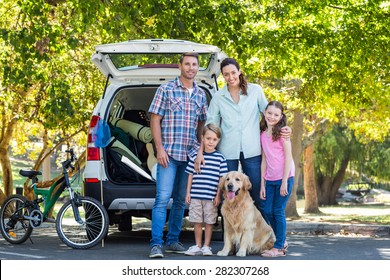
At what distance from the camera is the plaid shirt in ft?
29.2

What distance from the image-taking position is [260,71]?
19984mm

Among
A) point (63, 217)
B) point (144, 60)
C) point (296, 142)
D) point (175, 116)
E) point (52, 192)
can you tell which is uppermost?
point (144, 60)

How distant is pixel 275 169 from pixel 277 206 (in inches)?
16.5

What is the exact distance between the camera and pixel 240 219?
344 inches

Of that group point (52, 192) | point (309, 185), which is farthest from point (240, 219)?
point (309, 185)

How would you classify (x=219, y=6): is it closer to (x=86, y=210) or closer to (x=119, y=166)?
(x=119, y=166)

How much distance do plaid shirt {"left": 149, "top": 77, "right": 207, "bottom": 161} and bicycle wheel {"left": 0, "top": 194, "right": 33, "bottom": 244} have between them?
270cm

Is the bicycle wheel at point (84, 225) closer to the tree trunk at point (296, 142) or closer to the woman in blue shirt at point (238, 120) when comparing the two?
the woman in blue shirt at point (238, 120)

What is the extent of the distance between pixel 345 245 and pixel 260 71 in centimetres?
956

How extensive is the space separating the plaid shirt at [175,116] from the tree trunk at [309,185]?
2376 cm

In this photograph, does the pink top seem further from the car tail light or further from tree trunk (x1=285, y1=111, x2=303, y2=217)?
tree trunk (x1=285, y1=111, x2=303, y2=217)

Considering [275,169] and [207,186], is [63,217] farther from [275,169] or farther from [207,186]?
[275,169]

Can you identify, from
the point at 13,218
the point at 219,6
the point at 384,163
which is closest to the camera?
the point at 13,218

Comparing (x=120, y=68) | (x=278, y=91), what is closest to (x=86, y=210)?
(x=120, y=68)
